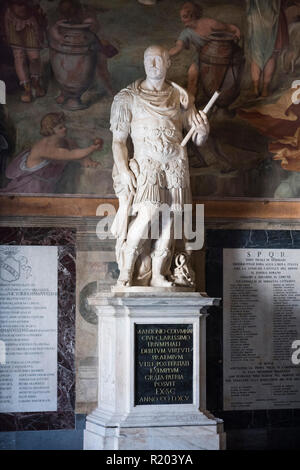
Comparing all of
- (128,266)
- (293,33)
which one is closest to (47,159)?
(128,266)

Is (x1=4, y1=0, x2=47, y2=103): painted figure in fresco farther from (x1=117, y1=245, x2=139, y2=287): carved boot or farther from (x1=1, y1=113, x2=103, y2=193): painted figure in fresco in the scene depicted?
(x1=117, y1=245, x2=139, y2=287): carved boot

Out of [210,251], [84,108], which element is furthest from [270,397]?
[84,108]

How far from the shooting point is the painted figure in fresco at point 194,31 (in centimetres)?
946

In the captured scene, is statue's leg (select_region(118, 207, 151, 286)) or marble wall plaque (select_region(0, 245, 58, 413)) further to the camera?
marble wall plaque (select_region(0, 245, 58, 413))

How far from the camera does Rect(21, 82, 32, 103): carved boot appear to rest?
29.9ft

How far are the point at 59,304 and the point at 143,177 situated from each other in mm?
1790

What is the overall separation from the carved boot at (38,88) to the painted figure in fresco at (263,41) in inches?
97.1

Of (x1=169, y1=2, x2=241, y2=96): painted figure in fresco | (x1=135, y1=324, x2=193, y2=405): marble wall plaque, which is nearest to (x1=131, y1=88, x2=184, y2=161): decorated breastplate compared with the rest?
(x1=169, y1=2, x2=241, y2=96): painted figure in fresco

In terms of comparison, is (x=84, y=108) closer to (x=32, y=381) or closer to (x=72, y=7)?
(x=72, y=7)

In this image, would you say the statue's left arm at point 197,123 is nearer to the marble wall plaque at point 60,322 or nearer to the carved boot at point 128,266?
the carved boot at point 128,266

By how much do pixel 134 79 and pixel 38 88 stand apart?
1.10 metres

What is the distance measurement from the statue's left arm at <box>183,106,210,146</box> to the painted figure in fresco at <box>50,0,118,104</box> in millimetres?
1180

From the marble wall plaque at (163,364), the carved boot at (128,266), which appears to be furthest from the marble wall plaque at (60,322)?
the marble wall plaque at (163,364)

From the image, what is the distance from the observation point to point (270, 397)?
30.4ft
